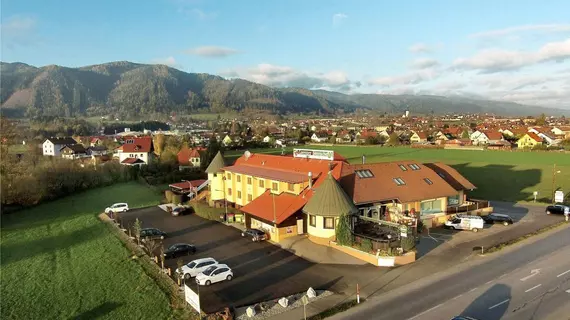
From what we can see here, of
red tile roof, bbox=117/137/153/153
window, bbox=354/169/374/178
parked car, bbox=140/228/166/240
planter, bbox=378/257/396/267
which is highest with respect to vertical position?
window, bbox=354/169/374/178

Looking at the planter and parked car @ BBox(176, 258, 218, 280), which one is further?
the planter

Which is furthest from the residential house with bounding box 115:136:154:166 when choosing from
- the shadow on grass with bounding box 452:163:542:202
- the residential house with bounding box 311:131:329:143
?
the residential house with bounding box 311:131:329:143

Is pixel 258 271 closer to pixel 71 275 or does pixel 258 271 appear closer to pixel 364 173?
pixel 71 275

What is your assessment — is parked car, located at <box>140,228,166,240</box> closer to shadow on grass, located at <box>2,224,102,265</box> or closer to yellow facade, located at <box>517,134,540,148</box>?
shadow on grass, located at <box>2,224,102,265</box>

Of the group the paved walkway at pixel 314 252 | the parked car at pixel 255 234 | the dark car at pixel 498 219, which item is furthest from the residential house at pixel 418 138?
the paved walkway at pixel 314 252

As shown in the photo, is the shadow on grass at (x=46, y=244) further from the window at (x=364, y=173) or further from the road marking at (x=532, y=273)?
the road marking at (x=532, y=273)

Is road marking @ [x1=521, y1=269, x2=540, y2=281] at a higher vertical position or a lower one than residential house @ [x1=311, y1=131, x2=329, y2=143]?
lower
